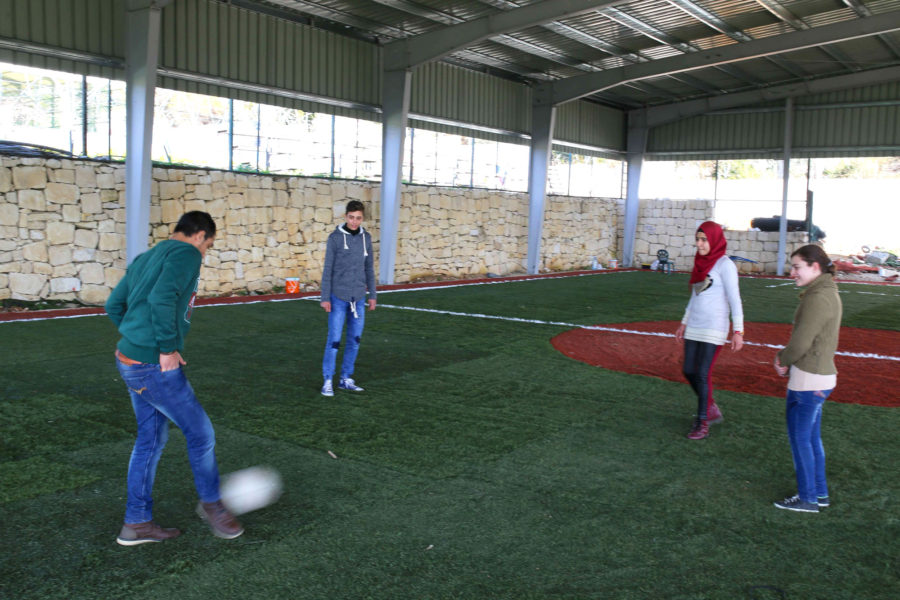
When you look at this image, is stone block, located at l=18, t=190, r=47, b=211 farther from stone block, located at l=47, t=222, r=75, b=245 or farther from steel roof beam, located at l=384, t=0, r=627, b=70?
steel roof beam, located at l=384, t=0, r=627, b=70

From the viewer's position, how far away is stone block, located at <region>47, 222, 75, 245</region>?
44.0ft

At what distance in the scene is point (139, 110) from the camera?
44.3 ft

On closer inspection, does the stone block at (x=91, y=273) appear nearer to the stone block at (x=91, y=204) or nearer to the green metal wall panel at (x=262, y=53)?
the stone block at (x=91, y=204)

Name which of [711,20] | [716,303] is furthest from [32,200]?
[711,20]

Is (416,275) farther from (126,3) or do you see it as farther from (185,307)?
(185,307)

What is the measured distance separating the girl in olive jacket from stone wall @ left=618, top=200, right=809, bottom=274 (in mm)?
24518

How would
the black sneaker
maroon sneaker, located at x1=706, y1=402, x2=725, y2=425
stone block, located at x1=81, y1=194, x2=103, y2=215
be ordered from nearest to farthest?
the black sneaker, maroon sneaker, located at x1=706, y1=402, x2=725, y2=425, stone block, located at x1=81, y1=194, x2=103, y2=215

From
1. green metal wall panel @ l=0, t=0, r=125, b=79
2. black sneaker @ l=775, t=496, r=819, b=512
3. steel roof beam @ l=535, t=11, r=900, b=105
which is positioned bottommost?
→ black sneaker @ l=775, t=496, r=819, b=512

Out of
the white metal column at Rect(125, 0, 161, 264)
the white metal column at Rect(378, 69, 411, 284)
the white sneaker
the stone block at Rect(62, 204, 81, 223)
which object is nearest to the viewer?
the white sneaker

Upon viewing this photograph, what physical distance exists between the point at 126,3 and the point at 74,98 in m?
1.96

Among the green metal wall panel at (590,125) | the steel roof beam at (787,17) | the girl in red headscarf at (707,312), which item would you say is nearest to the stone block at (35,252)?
the girl in red headscarf at (707,312)

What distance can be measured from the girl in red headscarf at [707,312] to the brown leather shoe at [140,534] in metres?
4.19

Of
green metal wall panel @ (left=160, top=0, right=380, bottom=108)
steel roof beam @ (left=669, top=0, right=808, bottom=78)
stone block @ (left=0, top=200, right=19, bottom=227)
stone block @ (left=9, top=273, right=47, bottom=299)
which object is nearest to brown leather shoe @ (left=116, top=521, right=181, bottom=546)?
stone block @ (left=9, top=273, right=47, bottom=299)

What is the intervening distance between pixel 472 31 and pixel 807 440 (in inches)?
559
